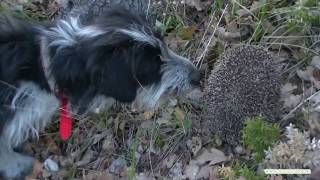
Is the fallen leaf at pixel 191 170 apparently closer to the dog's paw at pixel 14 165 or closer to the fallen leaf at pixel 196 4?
the dog's paw at pixel 14 165

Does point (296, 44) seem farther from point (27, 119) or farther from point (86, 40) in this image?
point (27, 119)

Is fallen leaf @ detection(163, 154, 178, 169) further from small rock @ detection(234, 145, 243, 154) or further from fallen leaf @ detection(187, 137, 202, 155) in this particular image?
small rock @ detection(234, 145, 243, 154)

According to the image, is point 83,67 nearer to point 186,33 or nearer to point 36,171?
point 36,171

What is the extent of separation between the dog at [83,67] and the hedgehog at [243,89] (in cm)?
36

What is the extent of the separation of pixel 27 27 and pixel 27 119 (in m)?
0.69

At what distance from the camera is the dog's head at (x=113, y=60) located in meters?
3.71

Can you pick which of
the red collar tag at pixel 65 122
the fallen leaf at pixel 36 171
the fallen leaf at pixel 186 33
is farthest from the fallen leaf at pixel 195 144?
the fallen leaf at pixel 36 171

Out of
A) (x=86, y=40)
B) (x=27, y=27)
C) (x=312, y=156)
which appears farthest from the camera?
(x=27, y=27)

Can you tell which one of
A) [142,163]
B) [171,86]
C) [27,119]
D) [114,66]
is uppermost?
[114,66]

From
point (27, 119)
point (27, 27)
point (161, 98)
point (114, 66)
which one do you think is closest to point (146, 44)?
point (114, 66)

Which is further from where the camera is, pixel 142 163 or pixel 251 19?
pixel 251 19

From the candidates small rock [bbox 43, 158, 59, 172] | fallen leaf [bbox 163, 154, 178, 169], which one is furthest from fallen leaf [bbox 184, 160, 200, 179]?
small rock [bbox 43, 158, 59, 172]

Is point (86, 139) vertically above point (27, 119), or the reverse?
point (27, 119)

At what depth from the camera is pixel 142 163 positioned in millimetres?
4328
